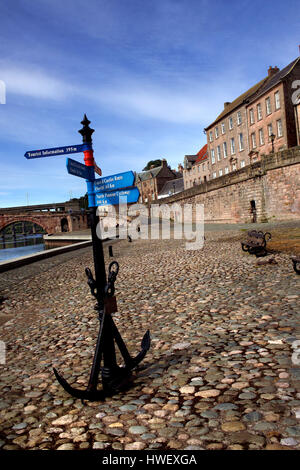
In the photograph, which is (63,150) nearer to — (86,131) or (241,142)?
(86,131)

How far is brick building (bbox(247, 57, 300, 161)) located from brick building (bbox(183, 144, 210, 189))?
1642cm

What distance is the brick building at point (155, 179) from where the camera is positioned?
284 feet

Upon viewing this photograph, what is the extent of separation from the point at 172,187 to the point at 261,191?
5576cm

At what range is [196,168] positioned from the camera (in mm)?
58906

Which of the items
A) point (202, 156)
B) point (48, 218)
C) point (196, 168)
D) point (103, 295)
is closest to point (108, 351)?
point (103, 295)

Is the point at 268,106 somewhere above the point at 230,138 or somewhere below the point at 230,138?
above

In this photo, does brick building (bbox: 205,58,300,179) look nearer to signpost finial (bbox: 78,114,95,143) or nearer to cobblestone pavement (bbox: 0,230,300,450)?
cobblestone pavement (bbox: 0,230,300,450)

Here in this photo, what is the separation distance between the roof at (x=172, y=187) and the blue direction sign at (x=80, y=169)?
238ft

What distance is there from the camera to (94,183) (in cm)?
337

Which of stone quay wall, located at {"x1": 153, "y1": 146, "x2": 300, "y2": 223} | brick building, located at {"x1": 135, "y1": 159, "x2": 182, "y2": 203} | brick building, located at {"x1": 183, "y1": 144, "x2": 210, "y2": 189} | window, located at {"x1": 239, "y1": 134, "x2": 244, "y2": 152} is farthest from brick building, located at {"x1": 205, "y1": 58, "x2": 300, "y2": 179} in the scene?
brick building, located at {"x1": 135, "y1": 159, "x2": 182, "y2": 203}

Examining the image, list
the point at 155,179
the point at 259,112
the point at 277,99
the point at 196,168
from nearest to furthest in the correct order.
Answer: the point at 277,99 → the point at 259,112 → the point at 196,168 → the point at 155,179

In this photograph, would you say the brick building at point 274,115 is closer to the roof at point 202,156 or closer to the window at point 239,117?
the window at point 239,117

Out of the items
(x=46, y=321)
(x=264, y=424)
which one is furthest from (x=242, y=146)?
(x=264, y=424)

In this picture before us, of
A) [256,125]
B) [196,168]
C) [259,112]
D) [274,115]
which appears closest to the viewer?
[274,115]
